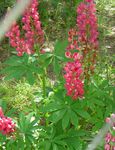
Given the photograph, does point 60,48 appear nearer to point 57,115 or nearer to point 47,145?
point 57,115

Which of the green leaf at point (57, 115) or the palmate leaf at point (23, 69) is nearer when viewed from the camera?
the green leaf at point (57, 115)

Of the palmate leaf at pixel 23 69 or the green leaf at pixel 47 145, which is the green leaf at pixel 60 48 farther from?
the green leaf at pixel 47 145

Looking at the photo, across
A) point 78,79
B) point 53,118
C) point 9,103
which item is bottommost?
point 9,103

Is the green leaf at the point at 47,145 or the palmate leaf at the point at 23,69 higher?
the palmate leaf at the point at 23,69

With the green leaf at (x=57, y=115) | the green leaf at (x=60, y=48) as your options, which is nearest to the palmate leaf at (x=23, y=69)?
the green leaf at (x=60, y=48)

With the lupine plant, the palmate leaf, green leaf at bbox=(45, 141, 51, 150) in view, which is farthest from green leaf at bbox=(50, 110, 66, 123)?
the palmate leaf

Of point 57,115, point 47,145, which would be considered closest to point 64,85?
point 57,115

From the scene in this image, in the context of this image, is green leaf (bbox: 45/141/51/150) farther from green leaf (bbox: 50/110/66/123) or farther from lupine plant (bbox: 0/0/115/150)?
green leaf (bbox: 50/110/66/123)

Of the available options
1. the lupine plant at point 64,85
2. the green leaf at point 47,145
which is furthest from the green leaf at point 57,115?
the green leaf at point 47,145

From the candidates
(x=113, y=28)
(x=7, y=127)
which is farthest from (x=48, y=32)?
(x=7, y=127)

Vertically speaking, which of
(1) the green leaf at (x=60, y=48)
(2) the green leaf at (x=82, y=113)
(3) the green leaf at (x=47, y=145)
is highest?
(1) the green leaf at (x=60, y=48)

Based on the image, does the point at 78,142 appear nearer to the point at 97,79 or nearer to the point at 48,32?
the point at 97,79

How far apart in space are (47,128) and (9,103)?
1.35 metres

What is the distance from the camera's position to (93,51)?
6.38ft
